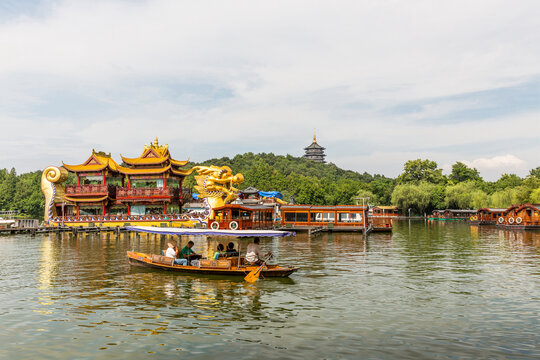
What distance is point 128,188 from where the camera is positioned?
6075 centimetres

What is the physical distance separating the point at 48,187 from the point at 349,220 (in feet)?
142

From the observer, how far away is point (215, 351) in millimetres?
11688

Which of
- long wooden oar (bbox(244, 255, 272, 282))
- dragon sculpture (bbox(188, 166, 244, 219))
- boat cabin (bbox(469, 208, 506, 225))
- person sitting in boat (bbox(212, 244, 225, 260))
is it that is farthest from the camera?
boat cabin (bbox(469, 208, 506, 225))

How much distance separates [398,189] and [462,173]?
3740 cm

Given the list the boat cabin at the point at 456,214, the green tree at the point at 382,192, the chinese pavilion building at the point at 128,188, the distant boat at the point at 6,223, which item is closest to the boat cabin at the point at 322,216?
the chinese pavilion building at the point at 128,188

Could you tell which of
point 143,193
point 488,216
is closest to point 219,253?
point 143,193

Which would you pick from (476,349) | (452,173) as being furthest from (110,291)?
(452,173)

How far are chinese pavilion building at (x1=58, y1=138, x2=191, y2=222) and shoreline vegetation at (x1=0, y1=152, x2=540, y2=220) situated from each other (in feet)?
81.4

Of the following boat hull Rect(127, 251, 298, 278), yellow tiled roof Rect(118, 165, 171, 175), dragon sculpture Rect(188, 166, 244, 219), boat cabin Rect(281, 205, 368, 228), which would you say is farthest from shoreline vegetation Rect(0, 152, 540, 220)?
boat hull Rect(127, 251, 298, 278)

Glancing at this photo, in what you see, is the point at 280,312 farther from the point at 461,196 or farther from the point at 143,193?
the point at 461,196

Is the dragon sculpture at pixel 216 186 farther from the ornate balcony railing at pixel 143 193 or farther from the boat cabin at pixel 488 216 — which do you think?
the boat cabin at pixel 488 216

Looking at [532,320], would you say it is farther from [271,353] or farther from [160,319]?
[160,319]

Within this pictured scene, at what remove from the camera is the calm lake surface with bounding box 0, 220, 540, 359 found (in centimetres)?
1191

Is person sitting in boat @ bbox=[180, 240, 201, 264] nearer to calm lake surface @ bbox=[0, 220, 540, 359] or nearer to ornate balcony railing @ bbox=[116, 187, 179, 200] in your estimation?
calm lake surface @ bbox=[0, 220, 540, 359]
